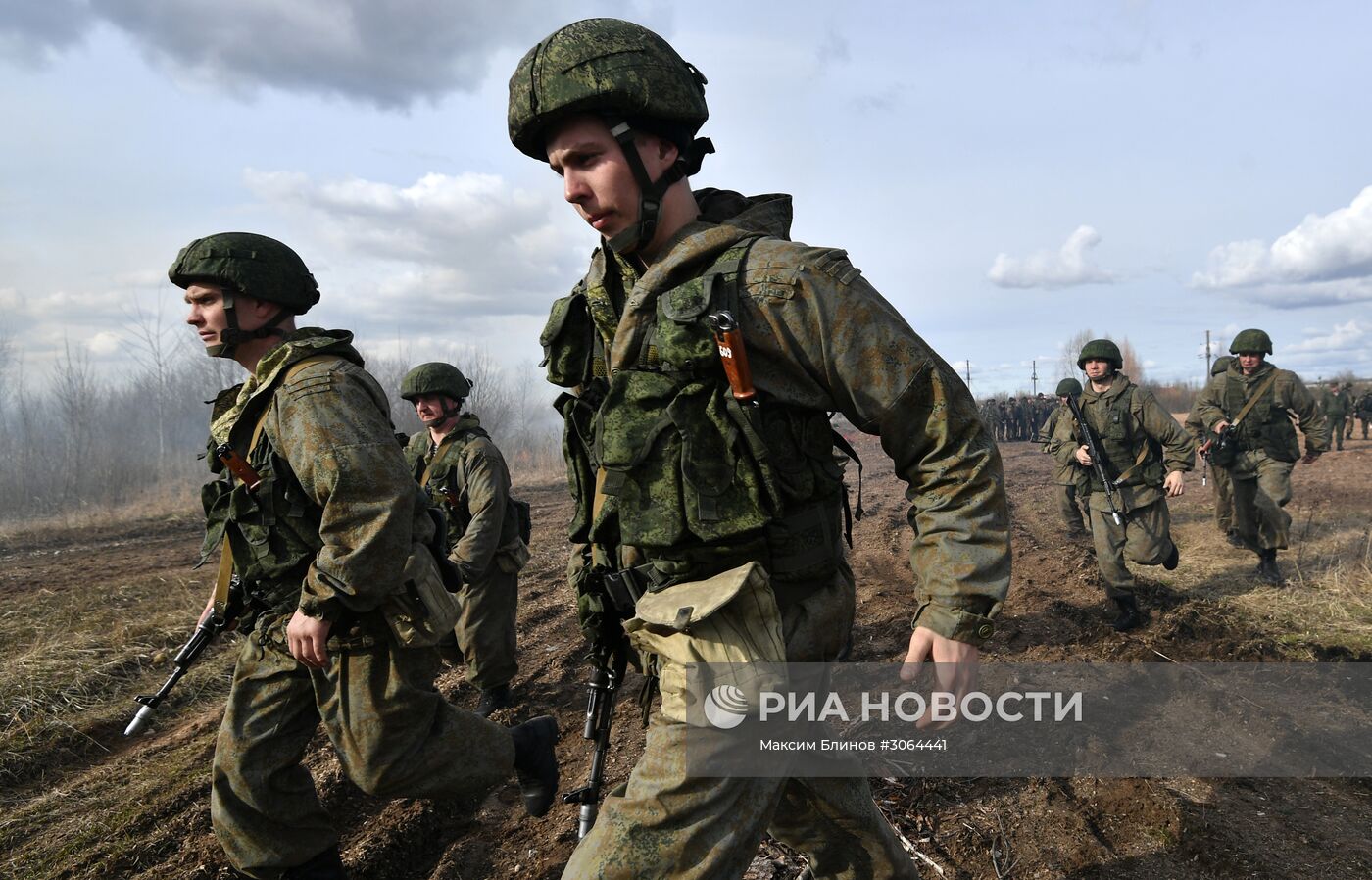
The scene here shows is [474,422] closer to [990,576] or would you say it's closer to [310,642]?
[310,642]

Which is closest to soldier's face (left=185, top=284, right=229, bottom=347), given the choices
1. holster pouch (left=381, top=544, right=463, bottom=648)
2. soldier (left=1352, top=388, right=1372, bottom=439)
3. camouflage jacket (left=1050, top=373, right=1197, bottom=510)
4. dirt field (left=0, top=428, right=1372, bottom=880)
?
holster pouch (left=381, top=544, right=463, bottom=648)

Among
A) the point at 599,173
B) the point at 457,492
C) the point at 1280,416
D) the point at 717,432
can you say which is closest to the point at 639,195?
the point at 599,173

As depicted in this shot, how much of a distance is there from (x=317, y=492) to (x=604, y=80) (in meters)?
1.59

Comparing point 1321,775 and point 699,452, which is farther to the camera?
point 1321,775

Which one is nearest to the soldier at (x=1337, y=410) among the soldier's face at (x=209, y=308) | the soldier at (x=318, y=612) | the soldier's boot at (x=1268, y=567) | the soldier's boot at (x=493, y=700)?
the soldier's boot at (x=1268, y=567)

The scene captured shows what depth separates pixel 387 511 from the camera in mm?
2645

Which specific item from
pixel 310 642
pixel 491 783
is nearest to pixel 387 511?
pixel 310 642

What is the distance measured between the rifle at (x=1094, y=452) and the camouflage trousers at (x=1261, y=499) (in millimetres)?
2241

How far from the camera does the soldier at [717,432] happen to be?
5.53ft

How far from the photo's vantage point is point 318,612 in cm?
259

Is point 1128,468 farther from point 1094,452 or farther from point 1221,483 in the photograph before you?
point 1221,483

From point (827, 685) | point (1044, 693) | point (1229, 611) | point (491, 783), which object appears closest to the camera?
point (827, 685)

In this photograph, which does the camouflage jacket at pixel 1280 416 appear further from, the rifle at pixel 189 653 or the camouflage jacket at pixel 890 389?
the rifle at pixel 189 653

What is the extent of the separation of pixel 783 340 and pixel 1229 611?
6379mm
